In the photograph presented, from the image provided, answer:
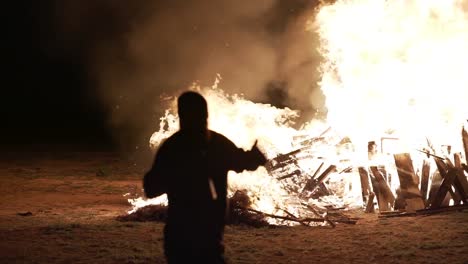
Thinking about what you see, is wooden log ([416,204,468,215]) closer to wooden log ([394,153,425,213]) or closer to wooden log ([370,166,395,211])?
wooden log ([394,153,425,213])

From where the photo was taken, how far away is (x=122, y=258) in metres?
7.30

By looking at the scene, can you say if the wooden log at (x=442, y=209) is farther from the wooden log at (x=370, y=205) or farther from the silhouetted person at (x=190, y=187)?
the silhouetted person at (x=190, y=187)

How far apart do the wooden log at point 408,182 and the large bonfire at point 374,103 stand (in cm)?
29

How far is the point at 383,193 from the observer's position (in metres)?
10.3

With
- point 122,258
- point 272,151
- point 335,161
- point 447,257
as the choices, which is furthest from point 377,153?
point 122,258

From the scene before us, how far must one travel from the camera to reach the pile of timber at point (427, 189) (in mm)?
9875

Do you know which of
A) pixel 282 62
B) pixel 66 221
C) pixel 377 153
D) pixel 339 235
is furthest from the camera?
pixel 282 62

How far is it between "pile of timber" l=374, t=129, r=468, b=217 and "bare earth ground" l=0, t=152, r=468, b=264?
13.8 inches

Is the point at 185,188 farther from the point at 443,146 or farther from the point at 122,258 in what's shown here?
the point at 443,146

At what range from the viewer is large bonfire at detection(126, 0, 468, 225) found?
36.5 feet

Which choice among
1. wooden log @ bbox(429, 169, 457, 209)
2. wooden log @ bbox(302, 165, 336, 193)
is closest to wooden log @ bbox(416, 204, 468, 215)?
wooden log @ bbox(429, 169, 457, 209)

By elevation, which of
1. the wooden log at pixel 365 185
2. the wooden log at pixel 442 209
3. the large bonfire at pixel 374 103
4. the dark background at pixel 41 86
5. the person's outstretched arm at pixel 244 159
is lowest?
the wooden log at pixel 442 209

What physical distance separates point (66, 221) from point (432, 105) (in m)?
7.88

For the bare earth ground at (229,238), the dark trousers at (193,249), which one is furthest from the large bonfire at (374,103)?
the dark trousers at (193,249)
